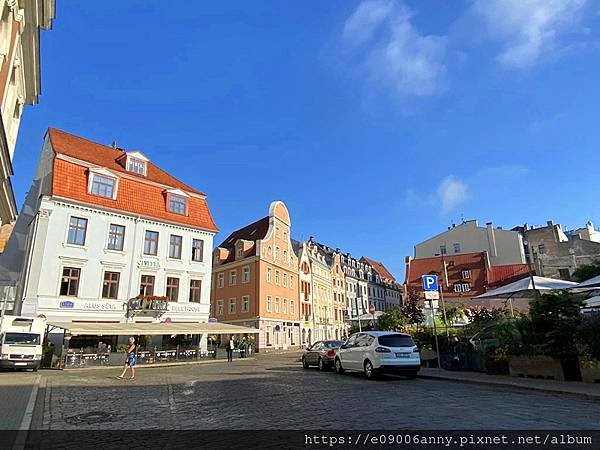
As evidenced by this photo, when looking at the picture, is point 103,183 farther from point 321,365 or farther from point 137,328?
point 321,365

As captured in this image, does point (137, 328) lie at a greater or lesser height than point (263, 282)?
lesser

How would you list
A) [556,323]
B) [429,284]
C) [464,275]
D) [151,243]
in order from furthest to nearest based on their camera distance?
[464,275]
[151,243]
[429,284]
[556,323]

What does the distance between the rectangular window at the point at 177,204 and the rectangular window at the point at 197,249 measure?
278 centimetres

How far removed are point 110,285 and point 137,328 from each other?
492 cm

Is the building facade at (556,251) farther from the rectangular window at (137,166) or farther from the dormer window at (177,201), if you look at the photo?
the rectangular window at (137,166)

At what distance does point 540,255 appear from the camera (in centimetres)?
5938

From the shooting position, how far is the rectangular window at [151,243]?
1267 inches

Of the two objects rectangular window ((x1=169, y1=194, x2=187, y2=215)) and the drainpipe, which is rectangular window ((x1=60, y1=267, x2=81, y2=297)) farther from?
rectangular window ((x1=169, y1=194, x2=187, y2=215))

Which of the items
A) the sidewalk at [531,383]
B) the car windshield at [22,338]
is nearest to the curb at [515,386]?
the sidewalk at [531,383]

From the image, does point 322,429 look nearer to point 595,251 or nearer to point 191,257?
point 191,257

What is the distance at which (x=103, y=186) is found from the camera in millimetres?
30859

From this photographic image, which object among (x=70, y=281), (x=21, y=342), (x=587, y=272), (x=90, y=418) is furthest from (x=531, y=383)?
(x=587, y=272)

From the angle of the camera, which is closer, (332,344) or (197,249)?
(332,344)

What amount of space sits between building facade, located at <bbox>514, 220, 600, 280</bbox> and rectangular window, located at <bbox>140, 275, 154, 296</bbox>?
48693mm
